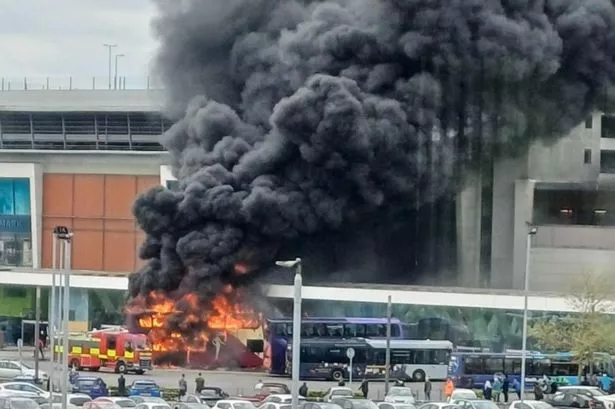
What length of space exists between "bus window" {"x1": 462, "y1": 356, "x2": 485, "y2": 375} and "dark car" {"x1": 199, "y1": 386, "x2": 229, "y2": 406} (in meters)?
7.40

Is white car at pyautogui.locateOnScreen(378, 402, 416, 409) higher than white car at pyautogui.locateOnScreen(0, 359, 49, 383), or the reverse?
white car at pyautogui.locateOnScreen(378, 402, 416, 409)

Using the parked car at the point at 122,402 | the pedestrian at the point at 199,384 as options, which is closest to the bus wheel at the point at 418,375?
the pedestrian at the point at 199,384

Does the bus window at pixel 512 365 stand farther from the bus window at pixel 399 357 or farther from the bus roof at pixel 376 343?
the bus window at pixel 399 357

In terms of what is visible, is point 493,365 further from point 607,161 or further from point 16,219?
point 16,219

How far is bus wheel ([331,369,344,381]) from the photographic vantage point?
39.4 meters

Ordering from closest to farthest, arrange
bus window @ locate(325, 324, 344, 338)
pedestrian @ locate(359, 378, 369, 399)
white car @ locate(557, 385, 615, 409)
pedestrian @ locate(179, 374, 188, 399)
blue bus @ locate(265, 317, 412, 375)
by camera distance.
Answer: white car @ locate(557, 385, 615, 409) < pedestrian @ locate(179, 374, 188, 399) < pedestrian @ locate(359, 378, 369, 399) < blue bus @ locate(265, 317, 412, 375) < bus window @ locate(325, 324, 344, 338)

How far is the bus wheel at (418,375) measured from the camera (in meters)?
39.8

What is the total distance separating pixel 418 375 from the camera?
3988 centimetres

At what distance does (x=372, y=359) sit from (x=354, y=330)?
1.25 metres

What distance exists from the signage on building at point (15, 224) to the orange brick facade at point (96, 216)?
32.1 inches

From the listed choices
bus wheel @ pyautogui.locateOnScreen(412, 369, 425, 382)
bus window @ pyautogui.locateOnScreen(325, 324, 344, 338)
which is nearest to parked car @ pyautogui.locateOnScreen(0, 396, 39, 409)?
bus window @ pyautogui.locateOnScreen(325, 324, 344, 338)

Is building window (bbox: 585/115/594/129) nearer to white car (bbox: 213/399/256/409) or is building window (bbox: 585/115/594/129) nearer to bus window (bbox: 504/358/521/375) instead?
bus window (bbox: 504/358/521/375)

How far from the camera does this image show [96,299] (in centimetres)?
4828

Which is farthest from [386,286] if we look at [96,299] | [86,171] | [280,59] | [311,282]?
[86,171]
